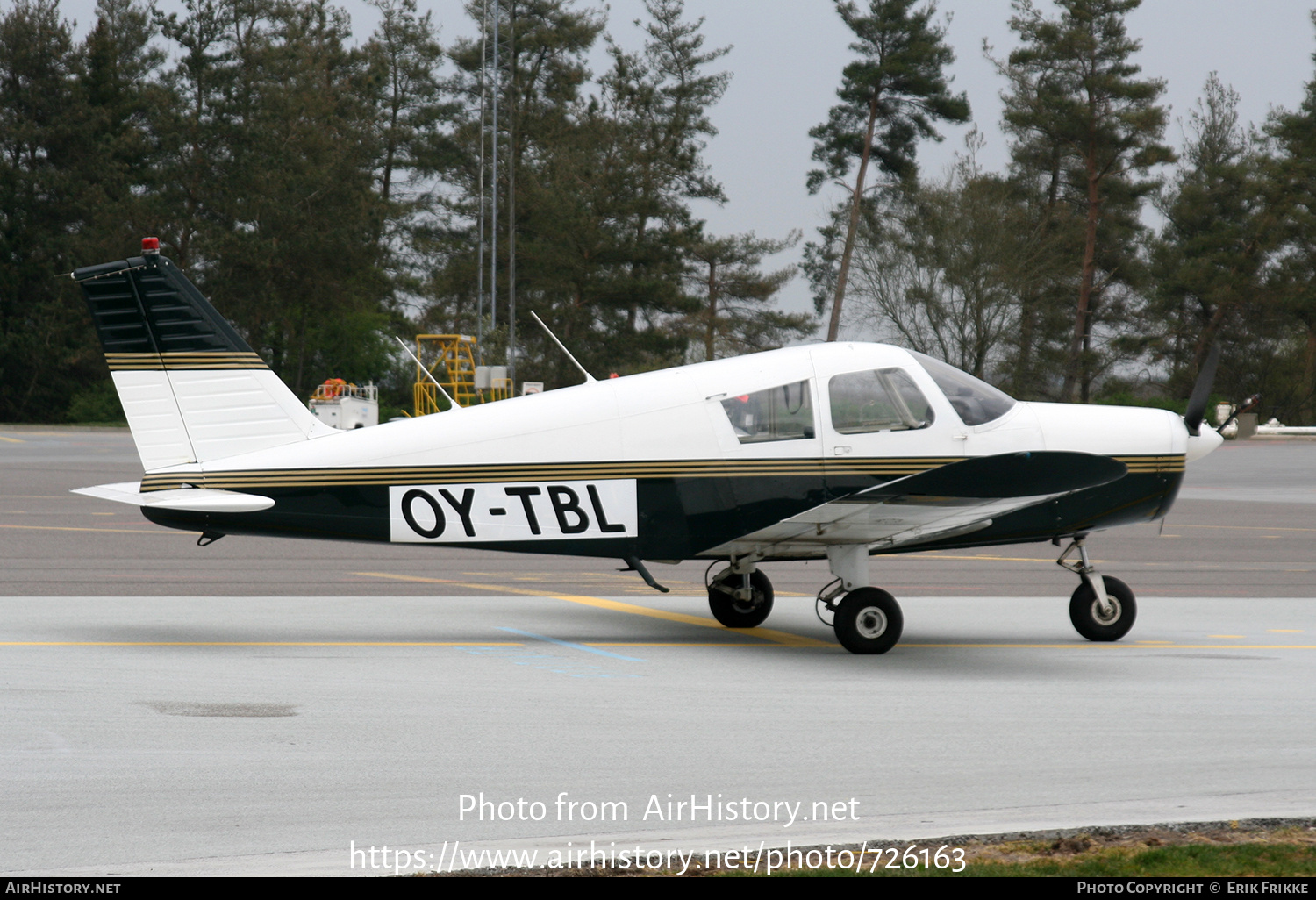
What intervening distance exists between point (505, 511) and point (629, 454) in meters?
1.01

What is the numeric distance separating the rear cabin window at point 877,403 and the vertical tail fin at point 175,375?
158 inches

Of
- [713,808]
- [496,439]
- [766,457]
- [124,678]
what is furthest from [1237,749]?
[124,678]

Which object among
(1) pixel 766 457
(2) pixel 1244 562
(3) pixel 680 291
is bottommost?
(2) pixel 1244 562

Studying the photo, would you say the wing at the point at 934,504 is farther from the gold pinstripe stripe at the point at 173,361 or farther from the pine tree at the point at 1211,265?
the pine tree at the point at 1211,265

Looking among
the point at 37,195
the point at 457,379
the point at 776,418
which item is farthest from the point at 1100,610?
the point at 37,195

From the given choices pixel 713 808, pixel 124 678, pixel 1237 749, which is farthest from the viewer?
pixel 124 678

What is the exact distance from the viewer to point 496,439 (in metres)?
9.45

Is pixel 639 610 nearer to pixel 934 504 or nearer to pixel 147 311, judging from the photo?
pixel 934 504

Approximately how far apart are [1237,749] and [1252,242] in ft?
217

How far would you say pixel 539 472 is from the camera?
30.9ft

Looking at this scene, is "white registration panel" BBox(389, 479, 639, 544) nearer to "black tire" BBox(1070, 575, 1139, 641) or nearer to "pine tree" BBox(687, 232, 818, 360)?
"black tire" BBox(1070, 575, 1139, 641)

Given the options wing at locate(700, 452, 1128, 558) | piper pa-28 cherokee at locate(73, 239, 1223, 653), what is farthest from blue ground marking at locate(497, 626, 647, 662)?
wing at locate(700, 452, 1128, 558)

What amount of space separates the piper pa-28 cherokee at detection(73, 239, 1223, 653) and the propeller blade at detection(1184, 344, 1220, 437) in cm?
4

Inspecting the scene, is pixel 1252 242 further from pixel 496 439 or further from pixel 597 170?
pixel 496 439
